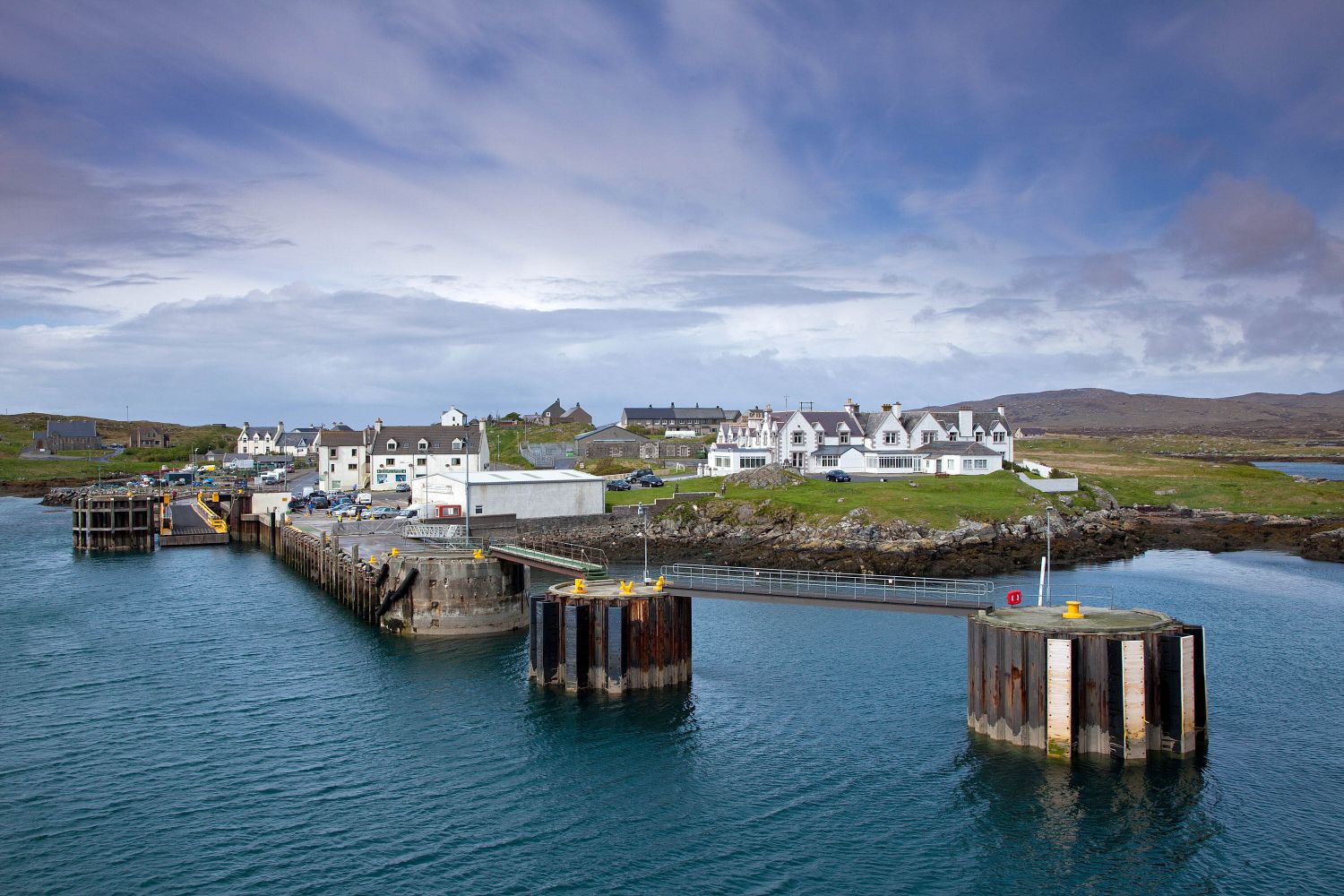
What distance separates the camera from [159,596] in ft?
212

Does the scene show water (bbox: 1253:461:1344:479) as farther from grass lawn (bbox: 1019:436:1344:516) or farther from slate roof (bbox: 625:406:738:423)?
slate roof (bbox: 625:406:738:423)

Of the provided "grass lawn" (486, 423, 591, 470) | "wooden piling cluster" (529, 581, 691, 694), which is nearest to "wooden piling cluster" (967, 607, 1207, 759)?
"wooden piling cluster" (529, 581, 691, 694)

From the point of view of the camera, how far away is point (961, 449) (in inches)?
4168

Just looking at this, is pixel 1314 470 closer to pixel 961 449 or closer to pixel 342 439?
pixel 961 449

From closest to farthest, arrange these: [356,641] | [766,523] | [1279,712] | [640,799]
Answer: [640,799] < [1279,712] < [356,641] < [766,523]

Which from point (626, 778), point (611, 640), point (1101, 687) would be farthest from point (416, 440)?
point (1101, 687)

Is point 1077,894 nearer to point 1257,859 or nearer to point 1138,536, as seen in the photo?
point 1257,859

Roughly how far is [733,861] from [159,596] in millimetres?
53918

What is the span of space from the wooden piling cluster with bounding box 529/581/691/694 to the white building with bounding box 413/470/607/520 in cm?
4005

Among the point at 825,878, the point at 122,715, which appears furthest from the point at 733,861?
the point at 122,715

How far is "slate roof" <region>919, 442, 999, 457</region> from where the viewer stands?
104m

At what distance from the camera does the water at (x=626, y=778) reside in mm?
25000

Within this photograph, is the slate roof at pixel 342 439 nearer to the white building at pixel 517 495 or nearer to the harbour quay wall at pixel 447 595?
the white building at pixel 517 495

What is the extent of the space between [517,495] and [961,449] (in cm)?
5204
